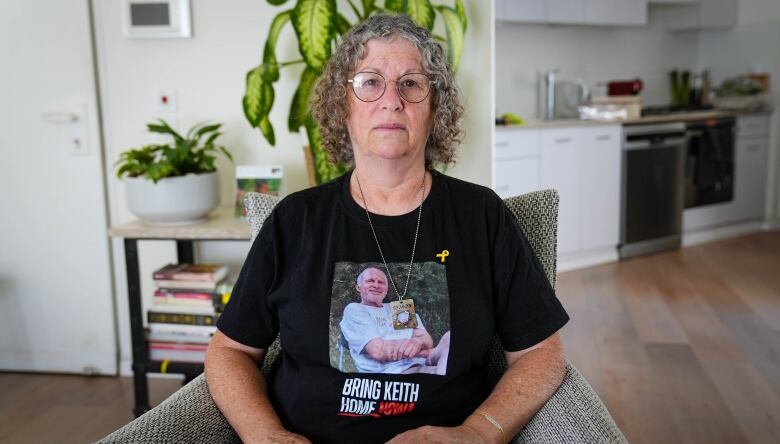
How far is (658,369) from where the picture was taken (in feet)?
9.85

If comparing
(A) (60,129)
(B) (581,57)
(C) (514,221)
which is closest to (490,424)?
(C) (514,221)

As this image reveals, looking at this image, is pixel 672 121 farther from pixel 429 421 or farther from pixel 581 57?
pixel 429 421

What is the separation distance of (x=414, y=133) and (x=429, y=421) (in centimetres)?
54

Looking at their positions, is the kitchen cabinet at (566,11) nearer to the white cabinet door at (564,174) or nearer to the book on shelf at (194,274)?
the white cabinet door at (564,174)

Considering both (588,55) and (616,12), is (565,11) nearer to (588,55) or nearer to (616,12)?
(616,12)

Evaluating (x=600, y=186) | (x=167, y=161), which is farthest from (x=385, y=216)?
(x=600, y=186)

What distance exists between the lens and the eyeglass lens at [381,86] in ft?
4.61

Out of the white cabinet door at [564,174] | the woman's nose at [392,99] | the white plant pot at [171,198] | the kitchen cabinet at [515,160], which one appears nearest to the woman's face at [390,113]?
the woman's nose at [392,99]

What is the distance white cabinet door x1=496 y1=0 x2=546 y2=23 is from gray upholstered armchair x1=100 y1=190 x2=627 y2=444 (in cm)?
361

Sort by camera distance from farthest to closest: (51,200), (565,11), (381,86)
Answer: (565,11), (51,200), (381,86)

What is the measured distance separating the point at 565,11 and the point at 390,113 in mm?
4058

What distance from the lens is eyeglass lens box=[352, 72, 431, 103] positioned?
141cm

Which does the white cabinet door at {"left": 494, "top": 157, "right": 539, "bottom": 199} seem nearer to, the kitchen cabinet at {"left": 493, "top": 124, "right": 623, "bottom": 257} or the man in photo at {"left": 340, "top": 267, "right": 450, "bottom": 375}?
the kitchen cabinet at {"left": 493, "top": 124, "right": 623, "bottom": 257}

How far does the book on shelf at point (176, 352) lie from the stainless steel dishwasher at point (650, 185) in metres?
3.49
